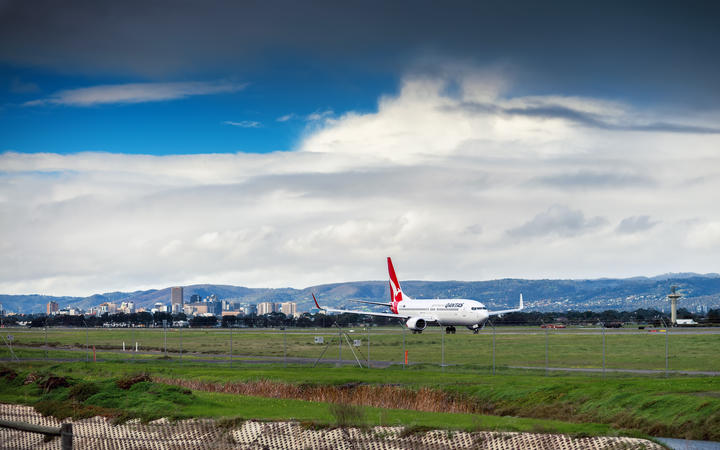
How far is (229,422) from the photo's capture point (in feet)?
69.1

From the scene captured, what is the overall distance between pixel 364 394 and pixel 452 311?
53.0 m

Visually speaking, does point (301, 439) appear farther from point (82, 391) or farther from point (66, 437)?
point (82, 391)

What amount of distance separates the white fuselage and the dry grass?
1853 inches

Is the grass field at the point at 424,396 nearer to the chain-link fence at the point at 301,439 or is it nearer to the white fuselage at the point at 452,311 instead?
the chain-link fence at the point at 301,439

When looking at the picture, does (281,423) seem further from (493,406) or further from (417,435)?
(493,406)

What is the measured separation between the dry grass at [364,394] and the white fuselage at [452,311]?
154 ft

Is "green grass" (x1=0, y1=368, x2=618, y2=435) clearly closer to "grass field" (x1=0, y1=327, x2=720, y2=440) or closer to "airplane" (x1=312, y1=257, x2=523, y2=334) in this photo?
"grass field" (x1=0, y1=327, x2=720, y2=440)

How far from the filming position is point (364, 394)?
37375 mm

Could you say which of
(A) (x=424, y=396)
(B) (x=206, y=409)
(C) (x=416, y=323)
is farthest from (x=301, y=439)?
(C) (x=416, y=323)

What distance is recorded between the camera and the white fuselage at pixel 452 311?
87188 mm

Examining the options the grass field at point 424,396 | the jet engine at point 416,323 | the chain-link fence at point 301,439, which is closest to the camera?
the chain-link fence at point 301,439

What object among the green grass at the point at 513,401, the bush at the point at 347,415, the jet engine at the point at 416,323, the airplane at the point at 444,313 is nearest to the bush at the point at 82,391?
the green grass at the point at 513,401

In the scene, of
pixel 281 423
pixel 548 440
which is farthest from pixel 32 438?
pixel 548 440

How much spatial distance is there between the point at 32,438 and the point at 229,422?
4746mm
